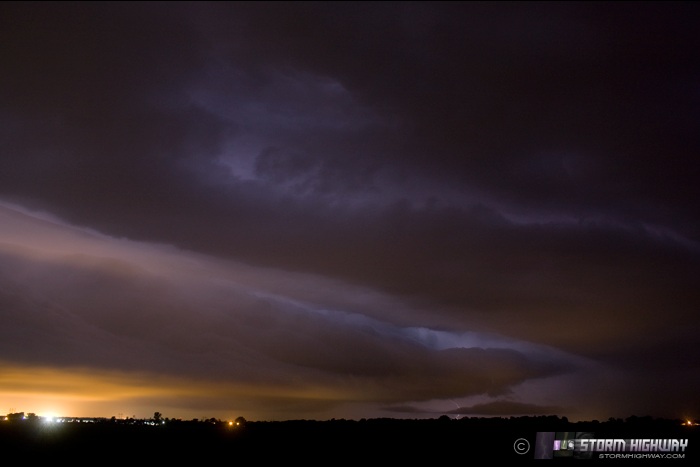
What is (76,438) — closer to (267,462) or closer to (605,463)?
(267,462)

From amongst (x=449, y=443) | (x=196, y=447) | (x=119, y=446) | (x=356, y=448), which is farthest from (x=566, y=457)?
(x=119, y=446)

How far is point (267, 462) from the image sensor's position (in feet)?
264

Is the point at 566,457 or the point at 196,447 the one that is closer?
the point at 566,457

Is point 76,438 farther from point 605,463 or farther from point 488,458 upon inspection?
point 605,463

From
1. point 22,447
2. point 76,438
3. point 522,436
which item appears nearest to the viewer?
point 522,436

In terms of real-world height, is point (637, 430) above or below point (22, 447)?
above

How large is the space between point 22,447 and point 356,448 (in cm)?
4200

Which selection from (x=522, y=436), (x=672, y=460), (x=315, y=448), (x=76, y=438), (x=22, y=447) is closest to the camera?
(x=672, y=460)

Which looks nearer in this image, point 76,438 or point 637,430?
point 637,430

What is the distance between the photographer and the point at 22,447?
87.3m

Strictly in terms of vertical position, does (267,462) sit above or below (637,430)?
below

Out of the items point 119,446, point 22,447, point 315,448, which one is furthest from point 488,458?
point 22,447

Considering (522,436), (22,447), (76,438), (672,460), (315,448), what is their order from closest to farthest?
(672,460), (522,436), (22,447), (315,448), (76,438)

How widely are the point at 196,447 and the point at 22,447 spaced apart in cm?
2144
